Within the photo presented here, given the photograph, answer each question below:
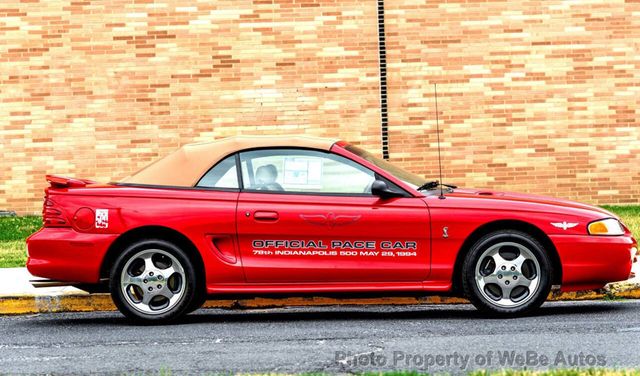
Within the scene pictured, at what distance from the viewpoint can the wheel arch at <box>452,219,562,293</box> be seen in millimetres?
8820

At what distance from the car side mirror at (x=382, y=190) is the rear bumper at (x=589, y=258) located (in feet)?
3.76

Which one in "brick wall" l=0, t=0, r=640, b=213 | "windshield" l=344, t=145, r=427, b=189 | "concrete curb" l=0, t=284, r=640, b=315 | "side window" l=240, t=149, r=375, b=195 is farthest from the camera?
"brick wall" l=0, t=0, r=640, b=213

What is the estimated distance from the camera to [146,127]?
55.8ft

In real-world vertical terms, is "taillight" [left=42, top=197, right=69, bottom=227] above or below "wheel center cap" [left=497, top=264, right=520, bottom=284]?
above

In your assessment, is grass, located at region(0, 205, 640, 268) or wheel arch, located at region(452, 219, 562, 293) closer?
wheel arch, located at region(452, 219, 562, 293)

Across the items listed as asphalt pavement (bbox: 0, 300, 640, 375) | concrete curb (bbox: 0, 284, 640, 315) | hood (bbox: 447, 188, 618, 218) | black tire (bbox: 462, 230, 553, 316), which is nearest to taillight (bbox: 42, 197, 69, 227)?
asphalt pavement (bbox: 0, 300, 640, 375)

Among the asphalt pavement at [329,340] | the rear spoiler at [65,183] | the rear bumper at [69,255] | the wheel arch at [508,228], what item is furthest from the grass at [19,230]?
the wheel arch at [508,228]

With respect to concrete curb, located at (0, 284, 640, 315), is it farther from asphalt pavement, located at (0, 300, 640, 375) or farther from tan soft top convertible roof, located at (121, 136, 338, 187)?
tan soft top convertible roof, located at (121, 136, 338, 187)

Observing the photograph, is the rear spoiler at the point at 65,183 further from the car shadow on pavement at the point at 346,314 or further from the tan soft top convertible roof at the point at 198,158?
the car shadow on pavement at the point at 346,314

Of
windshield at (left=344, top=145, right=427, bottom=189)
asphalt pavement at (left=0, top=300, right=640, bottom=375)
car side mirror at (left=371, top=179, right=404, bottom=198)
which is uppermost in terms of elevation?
windshield at (left=344, top=145, right=427, bottom=189)

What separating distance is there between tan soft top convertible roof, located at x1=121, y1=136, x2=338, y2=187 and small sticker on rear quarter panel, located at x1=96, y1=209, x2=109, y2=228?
1.24 feet

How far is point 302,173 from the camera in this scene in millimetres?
9016

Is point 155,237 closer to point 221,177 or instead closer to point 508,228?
point 221,177

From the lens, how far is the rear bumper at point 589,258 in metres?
8.79
